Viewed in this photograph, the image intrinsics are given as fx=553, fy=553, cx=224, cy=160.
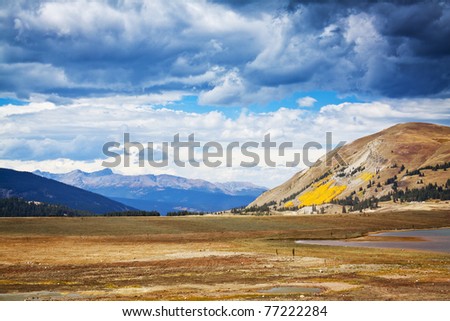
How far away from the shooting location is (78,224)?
156250mm

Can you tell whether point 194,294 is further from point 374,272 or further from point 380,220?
point 380,220

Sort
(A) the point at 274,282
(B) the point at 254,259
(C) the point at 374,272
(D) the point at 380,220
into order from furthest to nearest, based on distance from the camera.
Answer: (D) the point at 380,220
(B) the point at 254,259
(C) the point at 374,272
(A) the point at 274,282

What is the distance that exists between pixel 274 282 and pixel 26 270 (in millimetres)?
32710

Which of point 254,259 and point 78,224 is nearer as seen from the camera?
point 254,259

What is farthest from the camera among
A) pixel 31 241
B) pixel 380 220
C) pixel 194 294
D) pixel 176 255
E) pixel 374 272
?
pixel 380 220

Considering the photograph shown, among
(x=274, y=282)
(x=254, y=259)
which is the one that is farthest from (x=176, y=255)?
(x=274, y=282)

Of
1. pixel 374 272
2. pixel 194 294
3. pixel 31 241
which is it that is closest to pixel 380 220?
pixel 31 241
